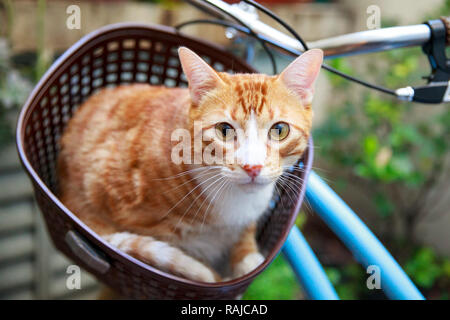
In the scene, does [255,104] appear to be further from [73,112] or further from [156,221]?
[73,112]

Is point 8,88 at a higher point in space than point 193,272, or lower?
higher

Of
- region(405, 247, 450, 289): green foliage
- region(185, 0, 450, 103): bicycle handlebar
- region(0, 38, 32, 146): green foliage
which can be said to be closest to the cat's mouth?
region(185, 0, 450, 103): bicycle handlebar

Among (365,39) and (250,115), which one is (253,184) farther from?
(365,39)

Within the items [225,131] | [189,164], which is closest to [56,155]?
[189,164]

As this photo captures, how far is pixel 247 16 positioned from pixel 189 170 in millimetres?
318

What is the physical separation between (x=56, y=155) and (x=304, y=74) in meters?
0.70

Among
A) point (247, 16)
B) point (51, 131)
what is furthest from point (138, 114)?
point (247, 16)

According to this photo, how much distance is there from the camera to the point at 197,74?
736 millimetres

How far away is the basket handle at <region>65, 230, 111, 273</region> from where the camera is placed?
700 mm

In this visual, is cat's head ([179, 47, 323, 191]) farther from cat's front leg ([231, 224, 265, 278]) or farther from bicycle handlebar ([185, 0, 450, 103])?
cat's front leg ([231, 224, 265, 278])

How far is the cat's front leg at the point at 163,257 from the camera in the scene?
0.78 meters

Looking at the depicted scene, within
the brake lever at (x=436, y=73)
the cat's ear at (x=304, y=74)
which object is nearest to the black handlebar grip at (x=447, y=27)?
the brake lever at (x=436, y=73)

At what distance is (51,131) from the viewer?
3.41ft

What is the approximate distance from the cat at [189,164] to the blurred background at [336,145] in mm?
562
